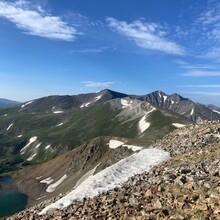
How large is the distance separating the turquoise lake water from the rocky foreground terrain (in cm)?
8621

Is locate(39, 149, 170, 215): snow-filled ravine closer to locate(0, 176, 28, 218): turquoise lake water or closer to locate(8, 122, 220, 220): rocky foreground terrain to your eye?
locate(8, 122, 220, 220): rocky foreground terrain

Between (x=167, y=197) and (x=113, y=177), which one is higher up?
(x=167, y=197)

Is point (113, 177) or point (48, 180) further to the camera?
point (48, 180)

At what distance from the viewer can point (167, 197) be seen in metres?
21.4

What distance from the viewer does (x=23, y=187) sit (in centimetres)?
15225

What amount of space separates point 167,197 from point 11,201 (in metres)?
117

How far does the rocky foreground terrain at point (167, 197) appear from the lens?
62.5 ft

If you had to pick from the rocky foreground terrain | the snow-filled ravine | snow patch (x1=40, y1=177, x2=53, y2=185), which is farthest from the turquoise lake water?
the rocky foreground terrain

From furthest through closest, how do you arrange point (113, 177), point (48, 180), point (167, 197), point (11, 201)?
1. point (48, 180)
2. point (11, 201)
3. point (113, 177)
4. point (167, 197)

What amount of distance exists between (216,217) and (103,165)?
250 feet

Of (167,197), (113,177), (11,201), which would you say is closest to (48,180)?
(11,201)

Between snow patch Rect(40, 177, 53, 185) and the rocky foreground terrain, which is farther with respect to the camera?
snow patch Rect(40, 177, 53, 185)

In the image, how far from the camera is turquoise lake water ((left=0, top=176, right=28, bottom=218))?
11169cm

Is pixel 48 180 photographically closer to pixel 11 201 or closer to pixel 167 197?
pixel 11 201
